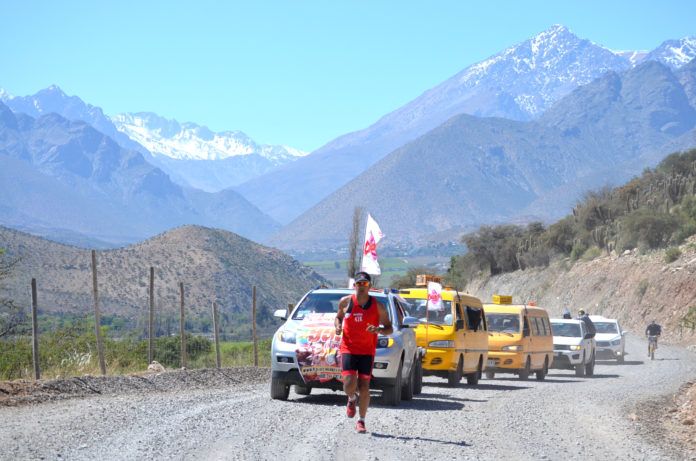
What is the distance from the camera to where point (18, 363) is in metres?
19.4

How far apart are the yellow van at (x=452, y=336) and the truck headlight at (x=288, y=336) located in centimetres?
564

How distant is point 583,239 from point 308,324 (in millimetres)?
61619

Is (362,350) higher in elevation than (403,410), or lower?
higher

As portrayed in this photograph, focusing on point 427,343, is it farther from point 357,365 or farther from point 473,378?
point 357,365

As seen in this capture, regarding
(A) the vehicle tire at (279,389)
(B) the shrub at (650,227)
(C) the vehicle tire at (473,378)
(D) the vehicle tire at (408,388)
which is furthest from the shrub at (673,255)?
(A) the vehicle tire at (279,389)

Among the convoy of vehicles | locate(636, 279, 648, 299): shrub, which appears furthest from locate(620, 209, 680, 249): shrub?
the convoy of vehicles

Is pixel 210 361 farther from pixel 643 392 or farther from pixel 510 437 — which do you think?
pixel 510 437

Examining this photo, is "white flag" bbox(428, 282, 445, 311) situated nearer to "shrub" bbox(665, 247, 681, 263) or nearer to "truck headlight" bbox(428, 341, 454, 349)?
"truck headlight" bbox(428, 341, 454, 349)

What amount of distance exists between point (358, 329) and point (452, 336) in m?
8.70

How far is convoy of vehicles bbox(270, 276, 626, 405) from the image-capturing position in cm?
1419

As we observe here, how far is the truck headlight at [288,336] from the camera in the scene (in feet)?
47.1

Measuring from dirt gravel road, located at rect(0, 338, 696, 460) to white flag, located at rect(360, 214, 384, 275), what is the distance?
4056mm

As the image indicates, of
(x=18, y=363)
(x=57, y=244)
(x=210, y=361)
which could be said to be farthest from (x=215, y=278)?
(x=18, y=363)

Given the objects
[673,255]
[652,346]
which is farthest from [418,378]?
[673,255]
